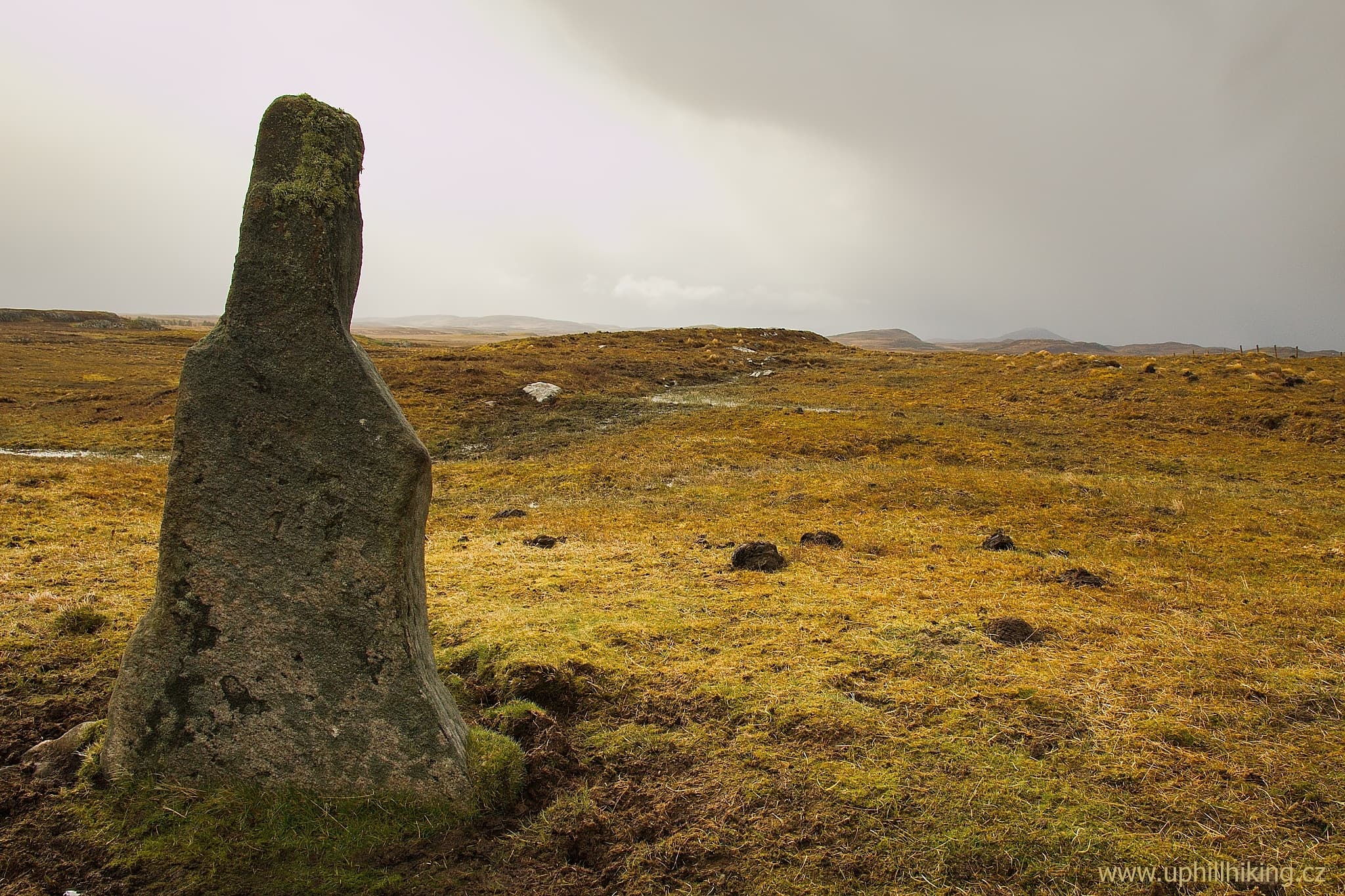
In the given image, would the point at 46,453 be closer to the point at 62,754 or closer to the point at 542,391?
the point at 542,391

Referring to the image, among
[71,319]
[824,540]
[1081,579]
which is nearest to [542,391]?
[824,540]

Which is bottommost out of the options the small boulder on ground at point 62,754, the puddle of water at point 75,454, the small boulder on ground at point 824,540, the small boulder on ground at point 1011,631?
the puddle of water at point 75,454

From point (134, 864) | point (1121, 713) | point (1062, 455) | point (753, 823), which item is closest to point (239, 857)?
point (134, 864)

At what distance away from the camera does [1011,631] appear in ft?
32.5

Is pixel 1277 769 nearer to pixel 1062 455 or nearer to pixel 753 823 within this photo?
pixel 753 823

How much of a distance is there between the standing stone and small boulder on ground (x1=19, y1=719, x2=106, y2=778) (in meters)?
0.55

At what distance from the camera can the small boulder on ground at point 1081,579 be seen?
41.0ft

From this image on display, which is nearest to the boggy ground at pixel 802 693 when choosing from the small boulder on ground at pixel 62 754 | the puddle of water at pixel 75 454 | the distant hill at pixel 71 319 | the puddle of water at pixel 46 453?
the small boulder on ground at pixel 62 754

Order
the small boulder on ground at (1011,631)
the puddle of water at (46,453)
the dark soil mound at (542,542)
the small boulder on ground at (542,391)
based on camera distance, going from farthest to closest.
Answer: the small boulder on ground at (542,391), the puddle of water at (46,453), the dark soil mound at (542,542), the small boulder on ground at (1011,631)

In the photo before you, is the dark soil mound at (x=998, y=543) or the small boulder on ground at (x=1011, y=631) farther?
the dark soil mound at (x=998, y=543)

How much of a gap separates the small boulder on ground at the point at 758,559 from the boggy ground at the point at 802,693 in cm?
42

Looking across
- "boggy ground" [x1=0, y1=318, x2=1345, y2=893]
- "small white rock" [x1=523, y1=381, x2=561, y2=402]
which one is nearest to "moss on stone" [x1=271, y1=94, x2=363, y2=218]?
"boggy ground" [x1=0, y1=318, x2=1345, y2=893]

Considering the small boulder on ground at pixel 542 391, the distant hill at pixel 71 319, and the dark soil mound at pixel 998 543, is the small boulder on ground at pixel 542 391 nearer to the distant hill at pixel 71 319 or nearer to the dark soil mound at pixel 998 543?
the dark soil mound at pixel 998 543

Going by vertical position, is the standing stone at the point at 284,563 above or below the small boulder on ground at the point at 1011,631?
above
